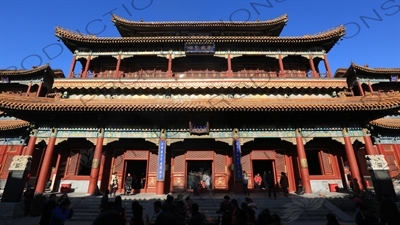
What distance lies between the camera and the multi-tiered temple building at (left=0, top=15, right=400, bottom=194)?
11875mm

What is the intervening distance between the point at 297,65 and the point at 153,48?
1289 cm

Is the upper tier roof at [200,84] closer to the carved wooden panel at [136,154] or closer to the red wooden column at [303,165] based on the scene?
the red wooden column at [303,165]

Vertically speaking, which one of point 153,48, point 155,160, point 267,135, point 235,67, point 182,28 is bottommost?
point 155,160

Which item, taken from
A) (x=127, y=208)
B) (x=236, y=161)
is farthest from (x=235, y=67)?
(x=127, y=208)

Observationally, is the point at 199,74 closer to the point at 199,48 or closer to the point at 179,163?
the point at 199,48

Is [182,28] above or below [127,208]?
above

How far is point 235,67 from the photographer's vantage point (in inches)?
744

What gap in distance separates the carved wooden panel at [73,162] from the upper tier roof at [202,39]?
9.37m

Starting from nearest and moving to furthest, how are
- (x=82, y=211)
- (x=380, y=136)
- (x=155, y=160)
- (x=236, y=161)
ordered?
(x=82, y=211) → (x=236, y=161) → (x=155, y=160) → (x=380, y=136)

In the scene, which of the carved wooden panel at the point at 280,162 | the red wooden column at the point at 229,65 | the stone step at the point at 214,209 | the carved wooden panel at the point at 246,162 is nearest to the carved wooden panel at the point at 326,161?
the carved wooden panel at the point at 280,162

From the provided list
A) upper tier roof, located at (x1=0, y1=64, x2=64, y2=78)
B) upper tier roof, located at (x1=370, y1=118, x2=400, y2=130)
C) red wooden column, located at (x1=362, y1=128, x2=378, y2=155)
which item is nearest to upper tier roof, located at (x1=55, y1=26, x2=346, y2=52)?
upper tier roof, located at (x1=0, y1=64, x2=64, y2=78)

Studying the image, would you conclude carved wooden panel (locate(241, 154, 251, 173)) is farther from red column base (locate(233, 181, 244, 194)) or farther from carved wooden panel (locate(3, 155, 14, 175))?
carved wooden panel (locate(3, 155, 14, 175))

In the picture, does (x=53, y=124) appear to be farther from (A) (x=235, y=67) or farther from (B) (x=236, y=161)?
(A) (x=235, y=67)

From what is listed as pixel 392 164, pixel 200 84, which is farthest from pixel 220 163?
pixel 392 164
